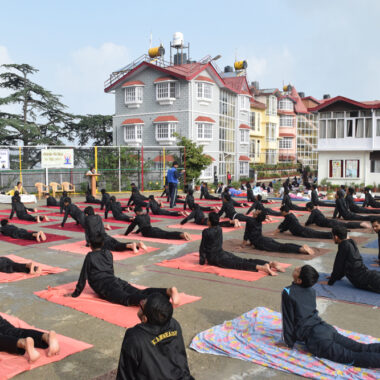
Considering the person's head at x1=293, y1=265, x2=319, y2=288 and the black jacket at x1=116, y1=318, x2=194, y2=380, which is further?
the person's head at x1=293, y1=265, x2=319, y2=288

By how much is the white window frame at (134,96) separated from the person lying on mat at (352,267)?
108ft

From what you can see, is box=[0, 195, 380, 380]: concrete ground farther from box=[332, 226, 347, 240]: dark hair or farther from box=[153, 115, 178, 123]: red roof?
box=[153, 115, 178, 123]: red roof

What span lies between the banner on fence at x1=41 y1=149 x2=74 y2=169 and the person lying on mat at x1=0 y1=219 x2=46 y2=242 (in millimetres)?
12770

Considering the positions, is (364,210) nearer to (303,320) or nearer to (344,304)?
(344,304)

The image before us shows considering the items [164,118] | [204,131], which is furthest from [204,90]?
[164,118]

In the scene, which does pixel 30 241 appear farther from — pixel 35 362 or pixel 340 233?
pixel 340 233

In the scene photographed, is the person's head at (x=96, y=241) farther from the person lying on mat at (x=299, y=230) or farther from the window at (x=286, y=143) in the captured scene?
the window at (x=286, y=143)

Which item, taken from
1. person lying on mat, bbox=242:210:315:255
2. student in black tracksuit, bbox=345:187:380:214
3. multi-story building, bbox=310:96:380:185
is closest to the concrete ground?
person lying on mat, bbox=242:210:315:255

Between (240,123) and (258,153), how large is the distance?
868 cm

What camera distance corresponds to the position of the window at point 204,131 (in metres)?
37.4

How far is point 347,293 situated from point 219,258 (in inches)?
104

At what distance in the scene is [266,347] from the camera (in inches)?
197

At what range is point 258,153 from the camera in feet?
172

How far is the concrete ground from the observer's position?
464cm
